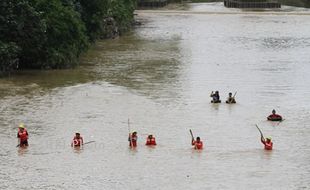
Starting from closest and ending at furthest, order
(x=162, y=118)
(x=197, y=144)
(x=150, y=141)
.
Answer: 1. (x=197, y=144)
2. (x=150, y=141)
3. (x=162, y=118)

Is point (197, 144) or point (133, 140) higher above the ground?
point (133, 140)

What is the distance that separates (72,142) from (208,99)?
12.8 meters

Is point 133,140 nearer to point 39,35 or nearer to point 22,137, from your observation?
point 22,137

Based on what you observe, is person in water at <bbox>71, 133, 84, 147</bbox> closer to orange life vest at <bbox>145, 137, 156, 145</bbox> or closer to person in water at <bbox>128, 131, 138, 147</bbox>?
person in water at <bbox>128, 131, 138, 147</bbox>

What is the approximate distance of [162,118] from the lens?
3797 centimetres

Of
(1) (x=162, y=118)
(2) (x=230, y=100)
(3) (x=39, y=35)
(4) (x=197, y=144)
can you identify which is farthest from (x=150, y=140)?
(3) (x=39, y=35)

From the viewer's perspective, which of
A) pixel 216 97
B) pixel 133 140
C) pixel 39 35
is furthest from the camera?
pixel 39 35

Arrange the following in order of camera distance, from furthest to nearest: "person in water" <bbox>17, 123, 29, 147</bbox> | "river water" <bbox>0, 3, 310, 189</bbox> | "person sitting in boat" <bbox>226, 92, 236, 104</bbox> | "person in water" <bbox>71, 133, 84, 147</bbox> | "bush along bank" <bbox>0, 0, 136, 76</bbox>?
"bush along bank" <bbox>0, 0, 136, 76</bbox>, "person sitting in boat" <bbox>226, 92, 236, 104</bbox>, "person in water" <bbox>71, 133, 84, 147</bbox>, "person in water" <bbox>17, 123, 29, 147</bbox>, "river water" <bbox>0, 3, 310, 189</bbox>

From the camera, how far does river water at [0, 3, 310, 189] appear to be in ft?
92.2

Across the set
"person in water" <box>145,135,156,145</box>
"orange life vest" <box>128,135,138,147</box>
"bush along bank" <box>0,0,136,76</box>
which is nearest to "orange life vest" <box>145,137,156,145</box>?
"person in water" <box>145,135,156,145</box>

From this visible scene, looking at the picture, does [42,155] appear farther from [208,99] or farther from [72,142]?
[208,99]

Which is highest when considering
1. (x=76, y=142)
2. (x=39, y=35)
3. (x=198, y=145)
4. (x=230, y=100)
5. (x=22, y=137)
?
(x=39, y=35)

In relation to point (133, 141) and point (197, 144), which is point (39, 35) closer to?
point (133, 141)

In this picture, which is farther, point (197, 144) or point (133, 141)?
point (133, 141)
